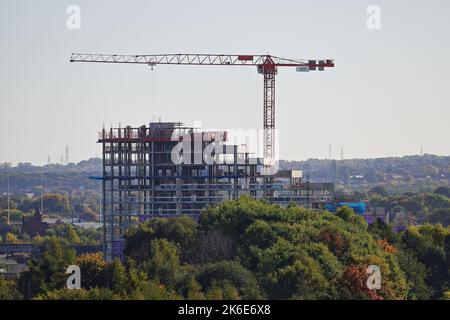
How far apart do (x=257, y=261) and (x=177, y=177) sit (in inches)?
2354

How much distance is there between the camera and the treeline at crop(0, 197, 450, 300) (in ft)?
270

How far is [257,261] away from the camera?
93.1 meters

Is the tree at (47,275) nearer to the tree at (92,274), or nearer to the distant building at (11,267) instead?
the tree at (92,274)

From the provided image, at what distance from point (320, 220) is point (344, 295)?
26.4 meters

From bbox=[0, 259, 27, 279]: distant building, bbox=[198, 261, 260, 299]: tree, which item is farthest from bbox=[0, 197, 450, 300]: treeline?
bbox=[0, 259, 27, 279]: distant building

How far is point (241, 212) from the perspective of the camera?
10925 centimetres

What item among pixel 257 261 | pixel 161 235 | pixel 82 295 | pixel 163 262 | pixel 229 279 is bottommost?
pixel 82 295

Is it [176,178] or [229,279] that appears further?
[176,178]

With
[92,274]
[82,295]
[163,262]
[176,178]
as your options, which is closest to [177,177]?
[176,178]

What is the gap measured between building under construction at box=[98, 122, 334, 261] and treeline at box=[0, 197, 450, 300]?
3026 centimetres

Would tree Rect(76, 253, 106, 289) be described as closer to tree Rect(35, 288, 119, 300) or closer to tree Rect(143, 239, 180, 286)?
tree Rect(143, 239, 180, 286)

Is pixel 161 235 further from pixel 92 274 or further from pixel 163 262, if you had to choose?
pixel 92 274

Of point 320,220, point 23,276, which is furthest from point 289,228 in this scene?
point 23,276
